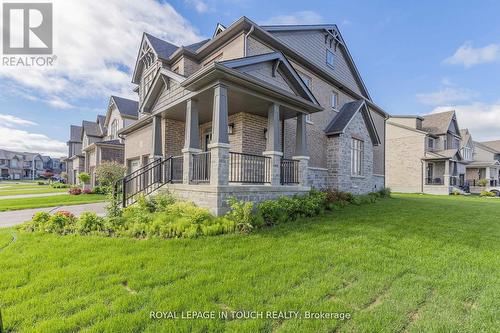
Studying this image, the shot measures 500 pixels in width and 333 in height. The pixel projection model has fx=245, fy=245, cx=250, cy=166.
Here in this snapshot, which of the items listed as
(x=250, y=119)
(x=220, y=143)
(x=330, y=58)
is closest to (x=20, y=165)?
(x=250, y=119)

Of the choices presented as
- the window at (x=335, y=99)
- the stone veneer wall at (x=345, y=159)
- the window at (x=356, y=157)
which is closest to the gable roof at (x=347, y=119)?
the stone veneer wall at (x=345, y=159)

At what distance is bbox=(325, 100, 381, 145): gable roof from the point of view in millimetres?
12891

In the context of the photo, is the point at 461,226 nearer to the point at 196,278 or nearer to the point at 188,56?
the point at 196,278

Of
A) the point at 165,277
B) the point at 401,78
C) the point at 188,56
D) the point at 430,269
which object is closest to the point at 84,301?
the point at 165,277

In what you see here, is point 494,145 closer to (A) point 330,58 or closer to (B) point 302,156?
(A) point 330,58

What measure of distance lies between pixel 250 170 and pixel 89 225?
4991mm

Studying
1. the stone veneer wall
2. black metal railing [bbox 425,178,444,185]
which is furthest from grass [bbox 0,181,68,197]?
black metal railing [bbox 425,178,444,185]

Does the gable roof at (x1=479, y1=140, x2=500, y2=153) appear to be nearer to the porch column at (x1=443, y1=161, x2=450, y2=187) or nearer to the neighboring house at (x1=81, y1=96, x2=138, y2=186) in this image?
the porch column at (x1=443, y1=161, x2=450, y2=187)

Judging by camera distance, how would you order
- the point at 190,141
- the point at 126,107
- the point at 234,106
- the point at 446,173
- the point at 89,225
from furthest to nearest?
the point at 446,173
the point at 126,107
the point at 234,106
the point at 190,141
the point at 89,225

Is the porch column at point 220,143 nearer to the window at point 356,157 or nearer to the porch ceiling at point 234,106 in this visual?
the porch ceiling at point 234,106

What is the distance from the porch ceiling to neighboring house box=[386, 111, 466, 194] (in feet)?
73.5

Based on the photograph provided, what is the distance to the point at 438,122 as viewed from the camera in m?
29.6

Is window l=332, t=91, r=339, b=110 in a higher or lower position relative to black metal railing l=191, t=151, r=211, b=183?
higher

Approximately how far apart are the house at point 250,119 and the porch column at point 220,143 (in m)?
0.03
